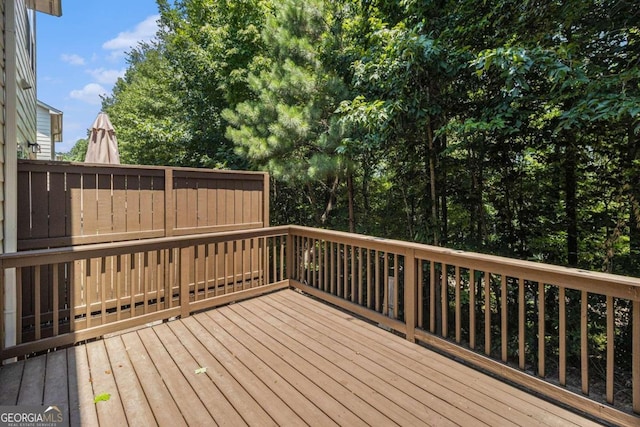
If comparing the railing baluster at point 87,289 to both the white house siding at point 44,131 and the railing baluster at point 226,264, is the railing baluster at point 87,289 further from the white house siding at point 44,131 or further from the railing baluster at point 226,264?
the white house siding at point 44,131

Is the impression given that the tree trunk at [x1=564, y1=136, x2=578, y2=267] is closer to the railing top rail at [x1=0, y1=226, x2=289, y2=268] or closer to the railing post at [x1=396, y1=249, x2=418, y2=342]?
the railing post at [x1=396, y1=249, x2=418, y2=342]

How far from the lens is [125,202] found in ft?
10.8

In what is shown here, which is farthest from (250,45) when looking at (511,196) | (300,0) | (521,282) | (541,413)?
(541,413)

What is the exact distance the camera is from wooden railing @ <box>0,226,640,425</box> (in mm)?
1955

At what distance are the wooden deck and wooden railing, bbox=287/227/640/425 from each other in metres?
0.14

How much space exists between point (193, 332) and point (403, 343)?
191 centimetres

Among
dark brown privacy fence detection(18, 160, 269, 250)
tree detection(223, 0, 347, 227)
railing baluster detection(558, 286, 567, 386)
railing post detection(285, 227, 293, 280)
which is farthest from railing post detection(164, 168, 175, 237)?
railing baluster detection(558, 286, 567, 386)

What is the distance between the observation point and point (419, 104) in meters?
4.01

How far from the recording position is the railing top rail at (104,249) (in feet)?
7.88

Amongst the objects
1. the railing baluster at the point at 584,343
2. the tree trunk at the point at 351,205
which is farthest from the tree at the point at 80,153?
the railing baluster at the point at 584,343

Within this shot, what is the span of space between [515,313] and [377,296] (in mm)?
2752

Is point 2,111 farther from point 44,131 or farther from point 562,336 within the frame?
point 44,131

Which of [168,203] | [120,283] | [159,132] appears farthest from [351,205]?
[159,132]

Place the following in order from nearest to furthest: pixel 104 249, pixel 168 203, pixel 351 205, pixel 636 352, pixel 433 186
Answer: pixel 636 352
pixel 104 249
pixel 168 203
pixel 433 186
pixel 351 205
